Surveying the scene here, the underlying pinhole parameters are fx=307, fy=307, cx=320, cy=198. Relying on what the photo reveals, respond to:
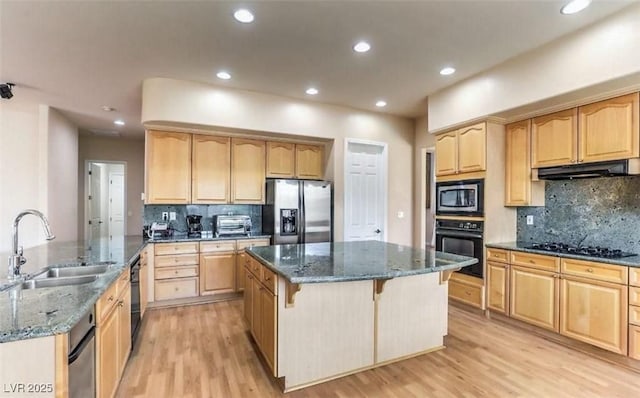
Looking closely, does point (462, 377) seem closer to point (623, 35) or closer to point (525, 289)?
point (525, 289)

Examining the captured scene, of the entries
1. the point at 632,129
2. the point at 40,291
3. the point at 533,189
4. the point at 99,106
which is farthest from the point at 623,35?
the point at 99,106

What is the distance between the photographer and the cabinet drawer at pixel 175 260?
396 cm

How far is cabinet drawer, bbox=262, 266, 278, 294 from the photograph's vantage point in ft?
7.17

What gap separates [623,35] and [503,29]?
878mm

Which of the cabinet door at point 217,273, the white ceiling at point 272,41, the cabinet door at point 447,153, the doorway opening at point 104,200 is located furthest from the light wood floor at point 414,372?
the doorway opening at point 104,200

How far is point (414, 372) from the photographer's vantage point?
2.45m

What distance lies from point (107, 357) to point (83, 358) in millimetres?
448

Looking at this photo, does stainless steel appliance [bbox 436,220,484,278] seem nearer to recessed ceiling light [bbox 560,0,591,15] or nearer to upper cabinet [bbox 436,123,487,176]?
upper cabinet [bbox 436,123,487,176]

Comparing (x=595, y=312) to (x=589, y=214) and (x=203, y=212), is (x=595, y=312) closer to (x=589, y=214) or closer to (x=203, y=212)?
(x=589, y=214)

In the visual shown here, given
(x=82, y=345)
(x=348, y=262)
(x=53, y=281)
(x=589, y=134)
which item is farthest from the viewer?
(x=589, y=134)

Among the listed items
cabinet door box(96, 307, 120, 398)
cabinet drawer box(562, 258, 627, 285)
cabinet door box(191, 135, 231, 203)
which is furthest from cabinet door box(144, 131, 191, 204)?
cabinet drawer box(562, 258, 627, 285)

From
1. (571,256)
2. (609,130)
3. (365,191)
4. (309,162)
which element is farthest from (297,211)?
(609,130)

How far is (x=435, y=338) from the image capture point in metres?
2.79

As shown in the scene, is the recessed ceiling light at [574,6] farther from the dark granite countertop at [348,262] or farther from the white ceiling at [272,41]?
the dark granite countertop at [348,262]
